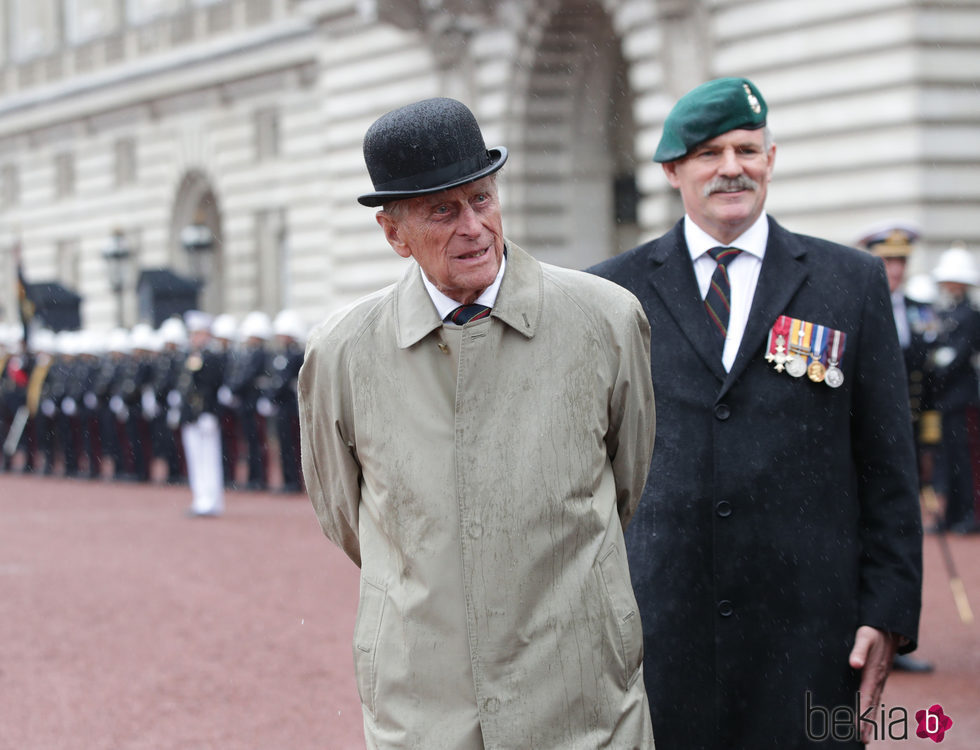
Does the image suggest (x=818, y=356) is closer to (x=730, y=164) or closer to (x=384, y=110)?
(x=730, y=164)

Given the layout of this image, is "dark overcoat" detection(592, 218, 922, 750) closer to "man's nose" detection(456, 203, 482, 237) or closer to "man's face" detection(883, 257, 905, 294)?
"man's nose" detection(456, 203, 482, 237)

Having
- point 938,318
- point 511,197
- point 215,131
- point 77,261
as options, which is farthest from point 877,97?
point 77,261

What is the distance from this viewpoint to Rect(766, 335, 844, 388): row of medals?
302cm

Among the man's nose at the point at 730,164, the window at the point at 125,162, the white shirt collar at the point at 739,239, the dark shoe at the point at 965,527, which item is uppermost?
the window at the point at 125,162

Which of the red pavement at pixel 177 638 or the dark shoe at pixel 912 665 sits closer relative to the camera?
the red pavement at pixel 177 638

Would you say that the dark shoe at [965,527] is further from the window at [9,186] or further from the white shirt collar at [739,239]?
the window at [9,186]

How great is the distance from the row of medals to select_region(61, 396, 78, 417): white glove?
1989 centimetres

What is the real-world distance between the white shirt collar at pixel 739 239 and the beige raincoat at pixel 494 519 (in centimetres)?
63

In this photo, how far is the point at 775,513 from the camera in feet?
9.87

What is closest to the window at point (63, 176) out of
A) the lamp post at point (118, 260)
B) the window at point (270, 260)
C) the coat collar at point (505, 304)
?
the window at point (270, 260)

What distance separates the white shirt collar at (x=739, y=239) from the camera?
10.5 ft

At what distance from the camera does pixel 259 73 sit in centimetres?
2722

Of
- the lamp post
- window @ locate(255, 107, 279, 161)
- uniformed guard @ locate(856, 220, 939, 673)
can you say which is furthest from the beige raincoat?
window @ locate(255, 107, 279, 161)

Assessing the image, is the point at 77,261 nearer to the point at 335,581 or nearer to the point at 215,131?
the point at 215,131
